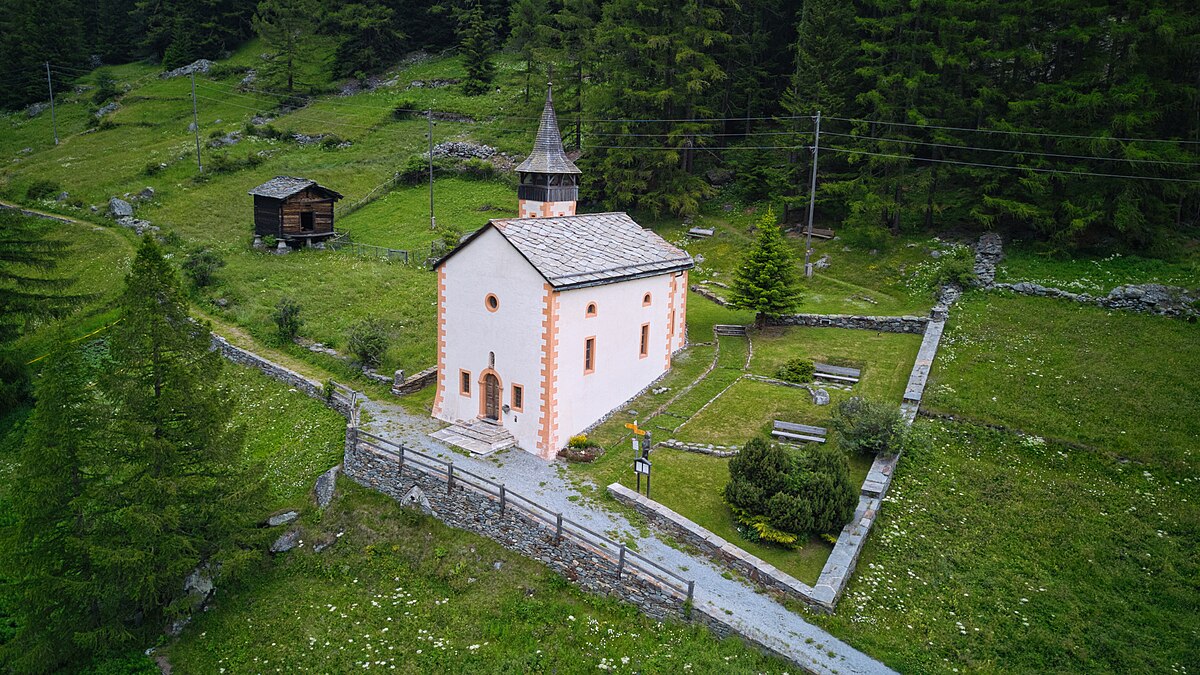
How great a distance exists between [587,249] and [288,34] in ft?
194

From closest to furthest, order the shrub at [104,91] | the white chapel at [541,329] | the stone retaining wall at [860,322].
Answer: the white chapel at [541,329]
the stone retaining wall at [860,322]
the shrub at [104,91]

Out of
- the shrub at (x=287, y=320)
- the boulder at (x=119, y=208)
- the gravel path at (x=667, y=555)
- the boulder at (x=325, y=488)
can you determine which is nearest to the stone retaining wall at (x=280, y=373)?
the gravel path at (x=667, y=555)

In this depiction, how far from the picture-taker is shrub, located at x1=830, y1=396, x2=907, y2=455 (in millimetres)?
21562

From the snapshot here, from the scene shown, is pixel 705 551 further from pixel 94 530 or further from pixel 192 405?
pixel 94 530

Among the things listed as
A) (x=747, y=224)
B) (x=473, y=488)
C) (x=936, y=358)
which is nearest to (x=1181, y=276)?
(x=936, y=358)

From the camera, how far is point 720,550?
18.0 meters

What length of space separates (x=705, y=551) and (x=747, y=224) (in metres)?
29.8

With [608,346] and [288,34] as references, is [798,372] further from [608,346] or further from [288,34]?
[288,34]

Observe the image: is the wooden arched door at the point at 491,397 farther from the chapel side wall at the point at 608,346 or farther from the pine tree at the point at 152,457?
the pine tree at the point at 152,457

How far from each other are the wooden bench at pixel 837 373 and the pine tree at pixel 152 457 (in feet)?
66.7

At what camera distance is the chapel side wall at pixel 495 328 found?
920 inches

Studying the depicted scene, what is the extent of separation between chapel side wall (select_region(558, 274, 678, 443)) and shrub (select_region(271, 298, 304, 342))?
15300 mm

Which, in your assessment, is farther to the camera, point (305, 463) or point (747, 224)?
point (747, 224)

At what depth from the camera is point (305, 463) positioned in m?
24.7
